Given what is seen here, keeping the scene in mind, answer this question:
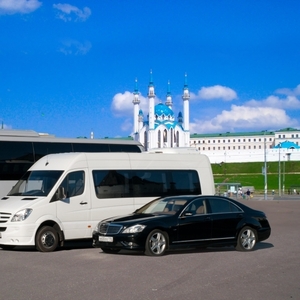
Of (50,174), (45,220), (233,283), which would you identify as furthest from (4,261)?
(233,283)

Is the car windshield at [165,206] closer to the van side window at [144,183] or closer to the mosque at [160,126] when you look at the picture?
the van side window at [144,183]

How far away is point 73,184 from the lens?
15.6 meters

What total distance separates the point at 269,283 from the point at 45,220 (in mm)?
6956

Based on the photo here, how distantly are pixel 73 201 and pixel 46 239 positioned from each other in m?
1.32

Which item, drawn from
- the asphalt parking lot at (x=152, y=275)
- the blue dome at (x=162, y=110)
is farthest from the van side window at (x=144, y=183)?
the blue dome at (x=162, y=110)

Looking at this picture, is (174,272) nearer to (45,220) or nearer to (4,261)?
(4,261)

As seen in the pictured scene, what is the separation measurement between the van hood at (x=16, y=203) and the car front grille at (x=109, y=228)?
2.25m

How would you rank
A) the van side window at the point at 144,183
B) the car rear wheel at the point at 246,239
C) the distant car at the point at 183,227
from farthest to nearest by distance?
the van side window at the point at 144,183 → the car rear wheel at the point at 246,239 → the distant car at the point at 183,227

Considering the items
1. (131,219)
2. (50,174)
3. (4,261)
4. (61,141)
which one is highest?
(61,141)

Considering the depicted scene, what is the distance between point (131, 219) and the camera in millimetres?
13188

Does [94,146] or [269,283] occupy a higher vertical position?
[94,146]

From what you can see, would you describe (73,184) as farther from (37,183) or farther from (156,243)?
(156,243)

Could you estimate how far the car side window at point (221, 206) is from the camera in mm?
14008

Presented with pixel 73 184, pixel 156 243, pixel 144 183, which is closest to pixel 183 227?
pixel 156 243
